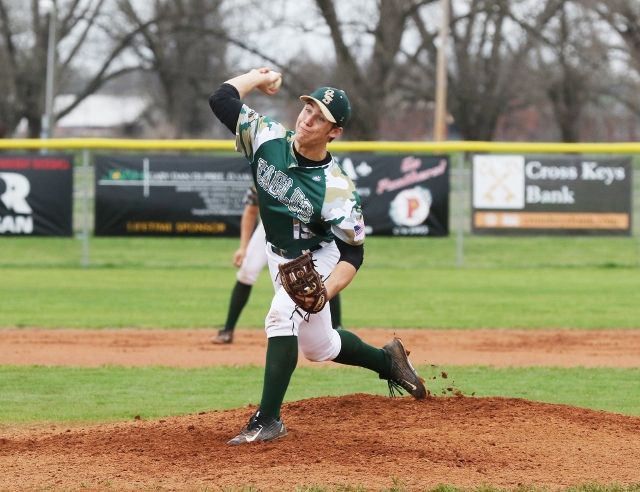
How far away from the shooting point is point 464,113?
117ft

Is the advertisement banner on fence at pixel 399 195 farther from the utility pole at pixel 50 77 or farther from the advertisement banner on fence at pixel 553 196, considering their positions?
the utility pole at pixel 50 77

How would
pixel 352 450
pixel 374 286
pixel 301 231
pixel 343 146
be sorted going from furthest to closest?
pixel 343 146 < pixel 374 286 < pixel 301 231 < pixel 352 450

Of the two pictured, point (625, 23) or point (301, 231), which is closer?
point (301, 231)

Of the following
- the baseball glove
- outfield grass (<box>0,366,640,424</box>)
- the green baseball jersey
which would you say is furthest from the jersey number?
outfield grass (<box>0,366,640,424</box>)

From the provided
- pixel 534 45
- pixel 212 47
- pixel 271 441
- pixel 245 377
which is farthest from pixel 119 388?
pixel 212 47

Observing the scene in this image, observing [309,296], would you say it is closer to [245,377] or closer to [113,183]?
[245,377]

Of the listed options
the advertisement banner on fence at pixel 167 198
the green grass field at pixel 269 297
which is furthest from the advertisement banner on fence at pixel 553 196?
the advertisement banner on fence at pixel 167 198

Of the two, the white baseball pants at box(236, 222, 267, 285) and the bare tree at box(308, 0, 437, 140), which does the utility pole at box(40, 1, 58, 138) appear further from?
the white baseball pants at box(236, 222, 267, 285)

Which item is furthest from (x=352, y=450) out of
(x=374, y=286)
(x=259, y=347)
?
(x=374, y=286)

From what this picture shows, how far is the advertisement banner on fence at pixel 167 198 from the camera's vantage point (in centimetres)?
1655

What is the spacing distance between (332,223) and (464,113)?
A: 101ft

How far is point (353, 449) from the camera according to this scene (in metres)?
5.41

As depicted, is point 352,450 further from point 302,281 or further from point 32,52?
point 32,52

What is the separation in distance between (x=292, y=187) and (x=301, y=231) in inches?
10.2
